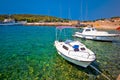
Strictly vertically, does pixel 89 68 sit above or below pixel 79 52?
below

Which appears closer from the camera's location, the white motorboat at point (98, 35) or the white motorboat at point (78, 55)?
the white motorboat at point (78, 55)

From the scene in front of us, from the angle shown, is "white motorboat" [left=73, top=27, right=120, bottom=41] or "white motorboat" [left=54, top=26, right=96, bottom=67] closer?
"white motorboat" [left=54, top=26, right=96, bottom=67]

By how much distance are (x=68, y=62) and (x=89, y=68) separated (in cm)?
364

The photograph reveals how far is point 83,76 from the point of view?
21047 millimetres

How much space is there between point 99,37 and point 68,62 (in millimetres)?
26164

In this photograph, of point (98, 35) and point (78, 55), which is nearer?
point (78, 55)

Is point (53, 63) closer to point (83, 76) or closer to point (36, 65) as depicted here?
point (36, 65)

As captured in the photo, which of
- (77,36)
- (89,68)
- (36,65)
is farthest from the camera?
(77,36)

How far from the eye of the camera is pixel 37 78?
20438 millimetres

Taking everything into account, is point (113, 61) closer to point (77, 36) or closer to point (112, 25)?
point (77, 36)

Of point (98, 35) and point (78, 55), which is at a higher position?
point (78, 55)

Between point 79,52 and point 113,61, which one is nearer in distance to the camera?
point 79,52

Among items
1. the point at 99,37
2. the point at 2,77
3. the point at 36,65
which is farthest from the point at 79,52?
the point at 99,37

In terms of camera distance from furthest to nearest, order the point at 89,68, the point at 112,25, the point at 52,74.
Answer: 1. the point at 112,25
2. the point at 89,68
3. the point at 52,74
